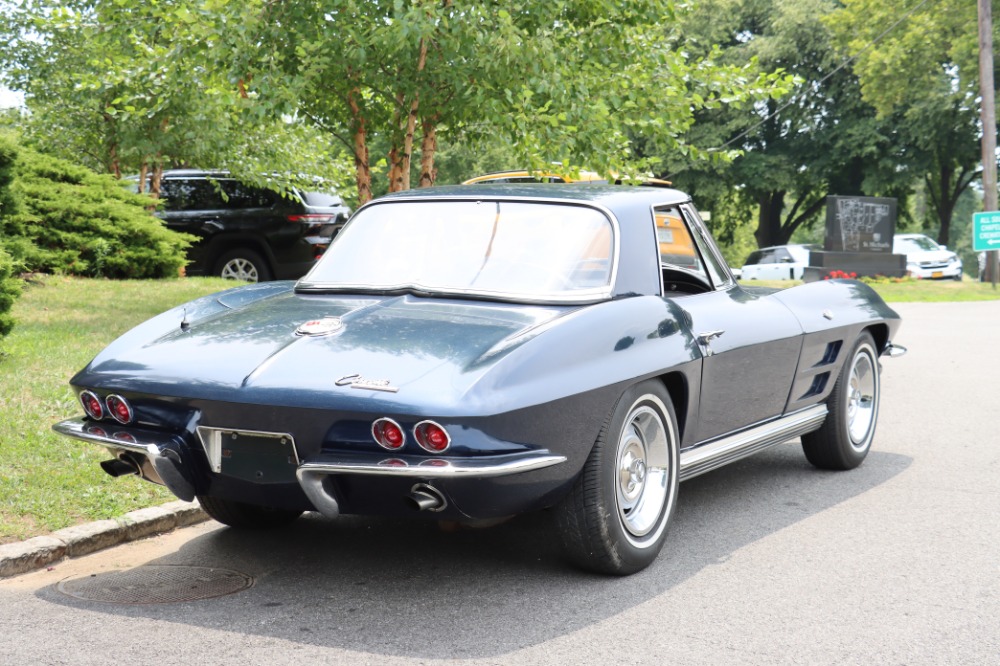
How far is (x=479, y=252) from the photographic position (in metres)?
5.05

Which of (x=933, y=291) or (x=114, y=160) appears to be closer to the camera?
(x=114, y=160)

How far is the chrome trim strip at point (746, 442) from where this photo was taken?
201 inches

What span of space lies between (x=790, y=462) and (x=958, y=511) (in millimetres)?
1377

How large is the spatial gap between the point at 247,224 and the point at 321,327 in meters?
13.0

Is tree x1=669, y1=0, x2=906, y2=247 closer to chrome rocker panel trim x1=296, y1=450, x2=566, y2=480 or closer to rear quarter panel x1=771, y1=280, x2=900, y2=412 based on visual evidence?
rear quarter panel x1=771, y1=280, x2=900, y2=412

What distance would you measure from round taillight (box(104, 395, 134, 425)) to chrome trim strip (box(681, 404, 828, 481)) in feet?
7.34

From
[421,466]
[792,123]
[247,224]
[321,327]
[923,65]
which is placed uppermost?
[923,65]

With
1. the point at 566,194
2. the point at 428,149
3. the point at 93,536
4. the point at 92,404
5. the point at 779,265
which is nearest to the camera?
the point at 92,404

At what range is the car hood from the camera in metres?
3.97

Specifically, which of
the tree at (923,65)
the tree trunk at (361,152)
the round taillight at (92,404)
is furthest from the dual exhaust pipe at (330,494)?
the tree at (923,65)

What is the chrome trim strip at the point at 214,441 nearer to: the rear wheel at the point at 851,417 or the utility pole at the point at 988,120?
the rear wheel at the point at 851,417

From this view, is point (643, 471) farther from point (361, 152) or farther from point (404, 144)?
point (361, 152)

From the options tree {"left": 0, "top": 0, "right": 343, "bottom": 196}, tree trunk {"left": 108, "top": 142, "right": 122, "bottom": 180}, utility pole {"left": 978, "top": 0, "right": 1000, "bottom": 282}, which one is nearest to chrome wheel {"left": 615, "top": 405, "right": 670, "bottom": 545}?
tree {"left": 0, "top": 0, "right": 343, "bottom": 196}

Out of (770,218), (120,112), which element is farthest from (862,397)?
(770,218)
